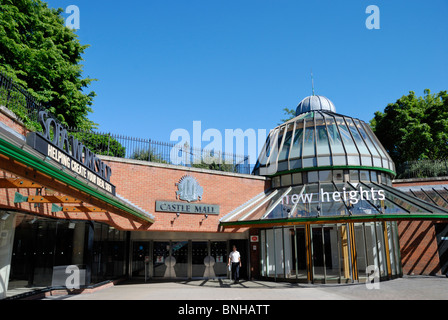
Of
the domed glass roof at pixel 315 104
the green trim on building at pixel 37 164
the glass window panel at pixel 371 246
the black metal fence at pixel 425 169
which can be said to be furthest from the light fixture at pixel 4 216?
the black metal fence at pixel 425 169

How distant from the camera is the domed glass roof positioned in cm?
2411

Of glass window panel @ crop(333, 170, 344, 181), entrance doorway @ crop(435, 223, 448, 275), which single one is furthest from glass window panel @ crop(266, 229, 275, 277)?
entrance doorway @ crop(435, 223, 448, 275)

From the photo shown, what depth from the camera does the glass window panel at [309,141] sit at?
19016 mm

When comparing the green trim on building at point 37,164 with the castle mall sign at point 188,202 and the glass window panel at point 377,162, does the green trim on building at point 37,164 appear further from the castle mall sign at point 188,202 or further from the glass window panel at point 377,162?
the glass window panel at point 377,162

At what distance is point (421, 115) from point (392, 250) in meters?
22.7

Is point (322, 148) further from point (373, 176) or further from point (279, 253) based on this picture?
point (279, 253)

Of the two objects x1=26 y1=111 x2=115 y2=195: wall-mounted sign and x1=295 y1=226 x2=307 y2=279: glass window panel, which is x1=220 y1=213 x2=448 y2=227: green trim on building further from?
x1=26 y1=111 x2=115 y2=195: wall-mounted sign

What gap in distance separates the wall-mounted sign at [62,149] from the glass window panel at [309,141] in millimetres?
11598

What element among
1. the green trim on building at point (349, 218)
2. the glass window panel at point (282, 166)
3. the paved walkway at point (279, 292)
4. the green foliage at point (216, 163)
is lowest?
the paved walkway at point (279, 292)

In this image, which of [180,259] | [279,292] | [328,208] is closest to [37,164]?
[279,292]

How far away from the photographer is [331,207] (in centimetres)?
1531

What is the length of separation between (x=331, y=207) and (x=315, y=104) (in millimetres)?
11024

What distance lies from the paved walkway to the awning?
2.98m
